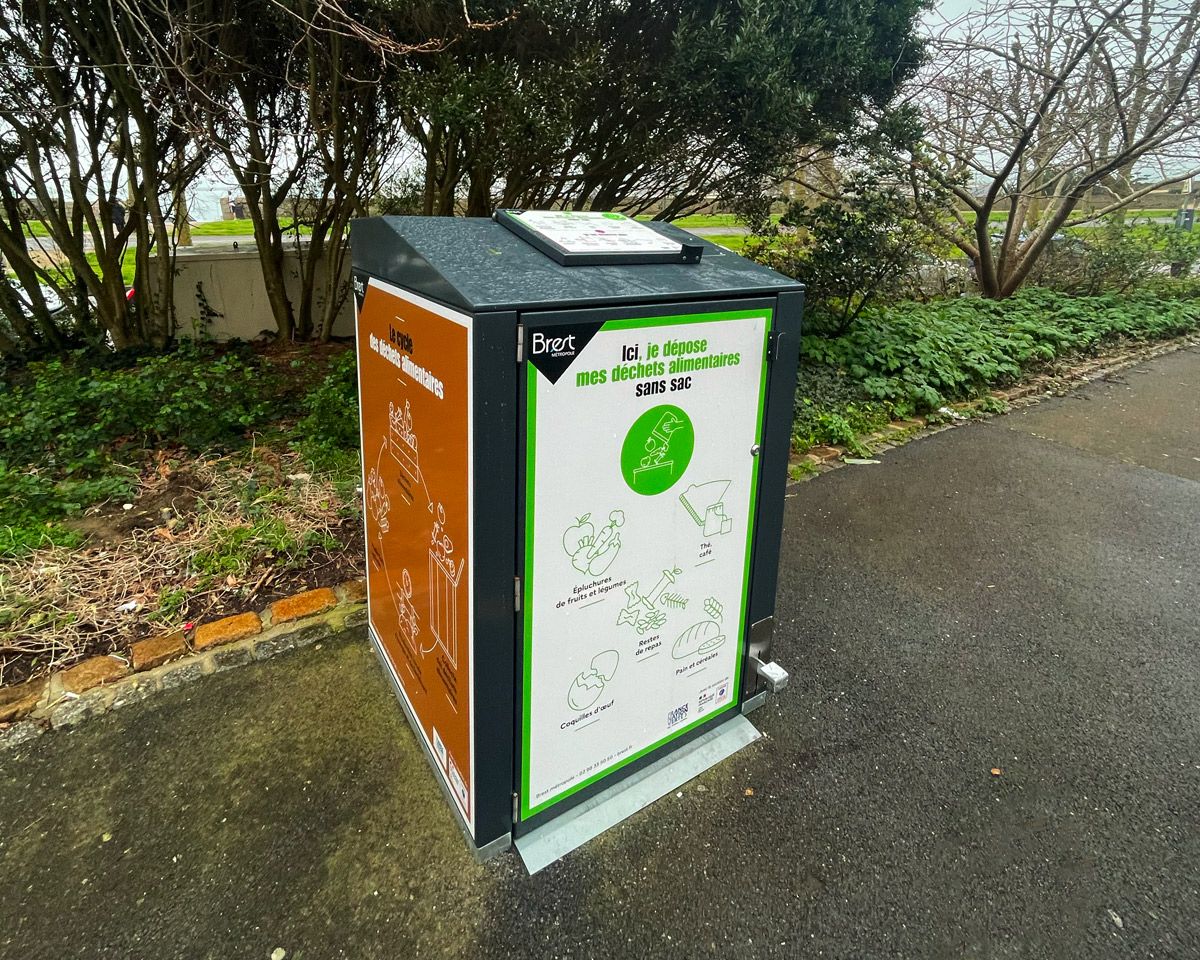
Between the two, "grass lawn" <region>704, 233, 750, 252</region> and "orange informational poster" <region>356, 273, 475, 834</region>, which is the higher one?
"grass lawn" <region>704, 233, 750, 252</region>

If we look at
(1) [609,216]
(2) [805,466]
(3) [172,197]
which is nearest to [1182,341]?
(2) [805,466]

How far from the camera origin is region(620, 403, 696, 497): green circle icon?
5.01 feet

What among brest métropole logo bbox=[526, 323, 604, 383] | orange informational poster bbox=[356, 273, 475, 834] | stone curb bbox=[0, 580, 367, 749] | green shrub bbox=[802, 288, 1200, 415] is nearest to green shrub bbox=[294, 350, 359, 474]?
stone curb bbox=[0, 580, 367, 749]

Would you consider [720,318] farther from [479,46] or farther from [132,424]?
[132,424]

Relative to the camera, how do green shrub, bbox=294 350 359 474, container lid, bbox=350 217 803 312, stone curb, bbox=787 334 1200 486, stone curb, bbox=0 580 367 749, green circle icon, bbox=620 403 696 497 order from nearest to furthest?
container lid, bbox=350 217 803 312, green circle icon, bbox=620 403 696 497, stone curb, bbox=0 580 367 749, green shrub, bbox=294 350 359 474, stone curb, bbox=787 334 1200 486

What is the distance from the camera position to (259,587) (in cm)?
271

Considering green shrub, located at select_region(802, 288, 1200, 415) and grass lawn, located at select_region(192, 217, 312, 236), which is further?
grass lawn, located at select_region(192, 217, 312, 236)

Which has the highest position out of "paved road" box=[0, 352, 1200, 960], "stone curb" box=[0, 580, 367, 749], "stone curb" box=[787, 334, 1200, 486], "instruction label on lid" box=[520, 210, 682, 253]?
"instruction label on lid" box=[520, 210, 682, 253]

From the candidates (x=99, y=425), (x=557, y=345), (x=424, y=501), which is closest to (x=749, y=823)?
(x=424, y=501)

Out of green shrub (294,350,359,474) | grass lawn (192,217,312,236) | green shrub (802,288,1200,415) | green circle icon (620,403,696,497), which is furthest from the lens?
grass lawn (192,217,312,236)

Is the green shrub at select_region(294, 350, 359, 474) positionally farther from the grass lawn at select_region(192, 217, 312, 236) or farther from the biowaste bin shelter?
the grass lawn at select_region(192, 217, 312, 236)

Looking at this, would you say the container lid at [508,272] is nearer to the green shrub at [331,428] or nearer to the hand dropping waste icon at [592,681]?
the hand dropping waste icon at [592,681]

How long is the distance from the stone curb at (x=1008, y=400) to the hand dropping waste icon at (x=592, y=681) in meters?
2.63

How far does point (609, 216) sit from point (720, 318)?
0.58 meters
